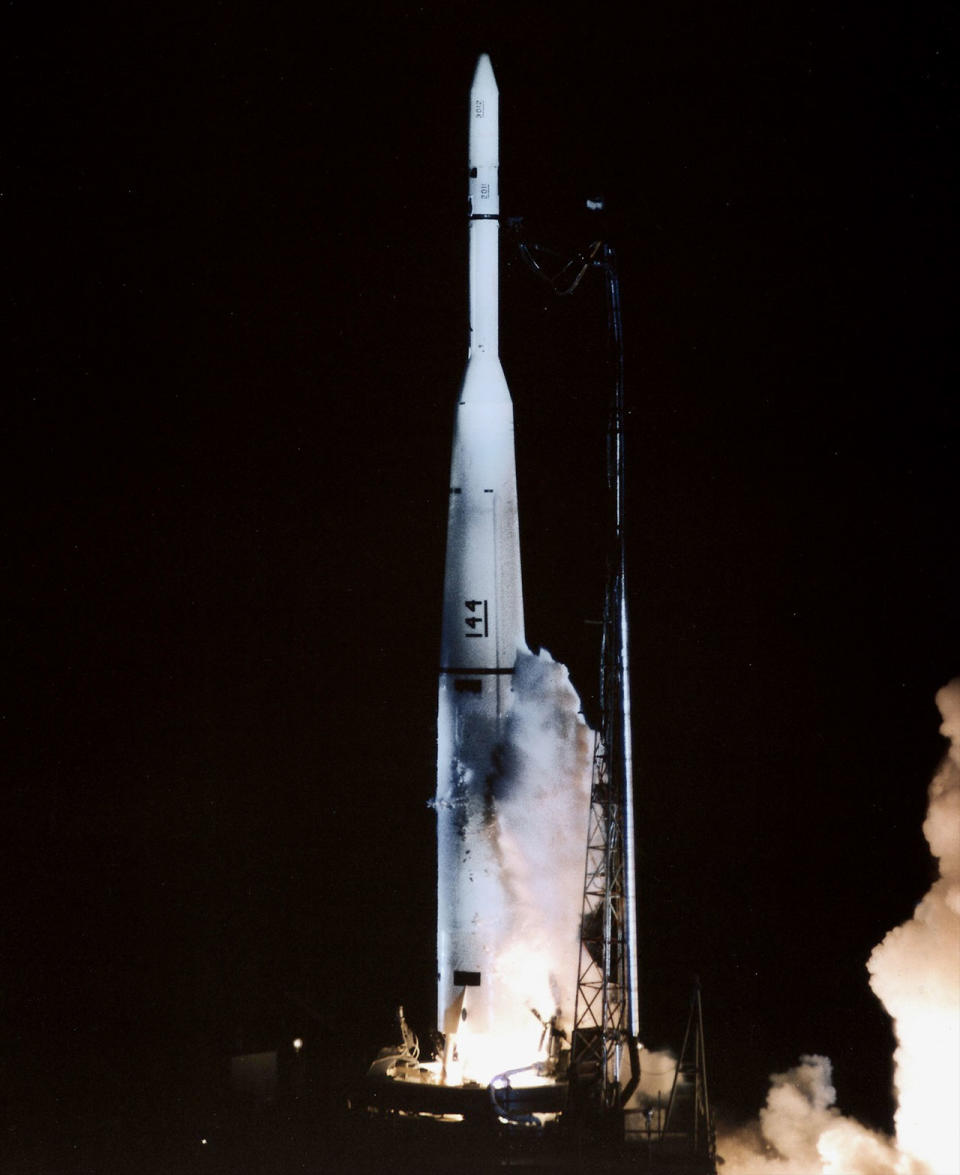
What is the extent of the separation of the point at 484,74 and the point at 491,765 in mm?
8337

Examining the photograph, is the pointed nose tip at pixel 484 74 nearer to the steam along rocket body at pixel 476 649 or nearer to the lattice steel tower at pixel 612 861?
the steam along rocket body at pixel 476 649

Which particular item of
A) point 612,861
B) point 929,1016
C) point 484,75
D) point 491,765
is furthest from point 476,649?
point 484,75

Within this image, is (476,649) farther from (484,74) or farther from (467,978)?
(484,74)

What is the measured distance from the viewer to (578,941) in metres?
17.8

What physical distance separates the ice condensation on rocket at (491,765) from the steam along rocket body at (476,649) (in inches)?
0.5

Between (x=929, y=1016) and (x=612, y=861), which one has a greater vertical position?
(x=612, y=861)

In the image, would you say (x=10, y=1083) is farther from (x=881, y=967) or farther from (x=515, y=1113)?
(x=881, y=967)

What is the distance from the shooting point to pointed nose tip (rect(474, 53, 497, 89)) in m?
17.9

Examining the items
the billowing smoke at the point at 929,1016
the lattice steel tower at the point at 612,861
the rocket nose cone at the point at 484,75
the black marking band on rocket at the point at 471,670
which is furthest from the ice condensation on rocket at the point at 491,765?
the billowing smoke at the point at 929,1016

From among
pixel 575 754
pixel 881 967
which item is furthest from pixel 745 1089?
pixel 575 754

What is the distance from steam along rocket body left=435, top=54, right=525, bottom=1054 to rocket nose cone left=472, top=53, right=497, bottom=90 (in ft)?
6.32

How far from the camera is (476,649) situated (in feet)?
57.1

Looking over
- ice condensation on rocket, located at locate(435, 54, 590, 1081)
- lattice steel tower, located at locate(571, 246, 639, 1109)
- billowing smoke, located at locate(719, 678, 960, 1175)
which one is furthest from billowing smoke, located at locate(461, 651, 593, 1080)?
billowing smoke, located at locate(719, 678, 960, 1175)

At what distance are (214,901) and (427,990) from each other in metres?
3.90
